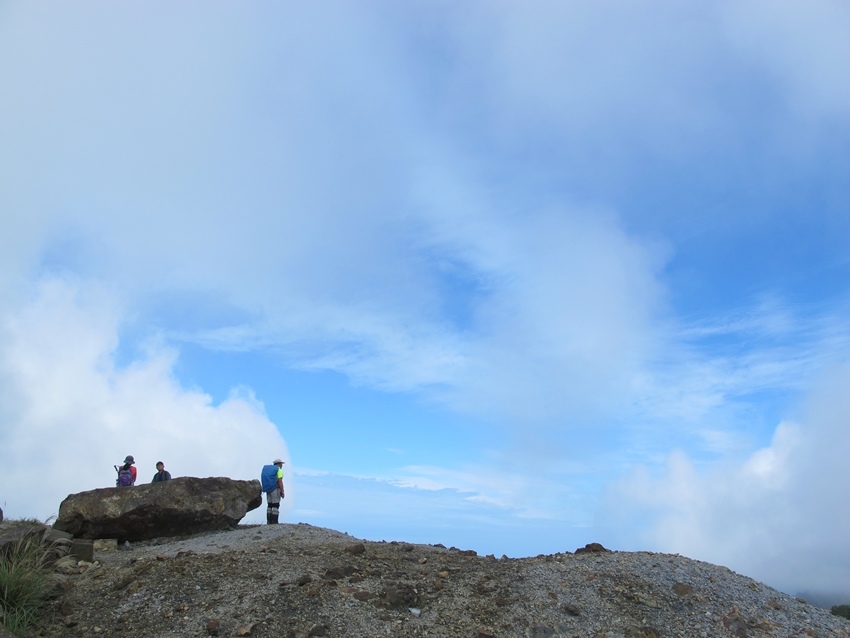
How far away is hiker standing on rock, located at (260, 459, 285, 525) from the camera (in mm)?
20250

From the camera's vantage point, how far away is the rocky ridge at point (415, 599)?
1077 centimetres

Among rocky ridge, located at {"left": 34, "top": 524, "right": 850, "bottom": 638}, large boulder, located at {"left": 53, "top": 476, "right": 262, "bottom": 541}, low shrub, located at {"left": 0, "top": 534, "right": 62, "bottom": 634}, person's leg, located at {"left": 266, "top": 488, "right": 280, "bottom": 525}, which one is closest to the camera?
rocky ridge, located at {"left": 34, "top": 524, "right": 850, "bottom": 638}

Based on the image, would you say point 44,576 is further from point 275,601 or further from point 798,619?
point 798,619

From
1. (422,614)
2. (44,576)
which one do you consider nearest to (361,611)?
(422,614)

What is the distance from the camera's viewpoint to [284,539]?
16422mm

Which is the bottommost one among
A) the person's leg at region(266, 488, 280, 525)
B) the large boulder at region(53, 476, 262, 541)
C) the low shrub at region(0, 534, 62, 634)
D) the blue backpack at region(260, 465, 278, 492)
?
the low shrub at region(0, 534, 62, 634)

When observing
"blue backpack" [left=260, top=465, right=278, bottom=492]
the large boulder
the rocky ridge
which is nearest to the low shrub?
→ the rocky ridge

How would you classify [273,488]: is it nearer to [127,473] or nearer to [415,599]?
[127,473]

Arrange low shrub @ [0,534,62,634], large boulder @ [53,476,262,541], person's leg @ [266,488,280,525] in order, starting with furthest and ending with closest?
person's leg @ [266,488,280,525], large boulder @ [53,476,262,541], low shrub @ [0,534,62,634]

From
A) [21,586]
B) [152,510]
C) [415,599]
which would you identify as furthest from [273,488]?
[415,599]

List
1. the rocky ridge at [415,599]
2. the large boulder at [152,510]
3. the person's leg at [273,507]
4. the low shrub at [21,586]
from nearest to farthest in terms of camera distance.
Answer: the rocky ridge at [415,599] → the low shrub at [21,586] → the large boulder at [152,510] → the person's leg at [273,507]

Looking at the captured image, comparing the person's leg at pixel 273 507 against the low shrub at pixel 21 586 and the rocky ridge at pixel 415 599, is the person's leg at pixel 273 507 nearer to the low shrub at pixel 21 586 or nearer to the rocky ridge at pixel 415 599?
the rocky ridge at pixel 415 599

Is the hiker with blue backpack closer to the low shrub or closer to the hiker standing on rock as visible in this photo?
the hiker standing on rock

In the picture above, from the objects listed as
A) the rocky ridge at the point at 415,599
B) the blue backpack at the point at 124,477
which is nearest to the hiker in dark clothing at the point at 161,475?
the blue backpack at the point at 124,477
